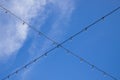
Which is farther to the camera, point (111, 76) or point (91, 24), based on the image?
point (111, 76)

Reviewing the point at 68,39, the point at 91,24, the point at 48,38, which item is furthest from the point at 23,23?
the point at 91,24

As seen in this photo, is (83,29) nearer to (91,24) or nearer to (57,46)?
(91,24)

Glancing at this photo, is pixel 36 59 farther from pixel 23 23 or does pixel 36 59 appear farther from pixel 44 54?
pixel 23 23

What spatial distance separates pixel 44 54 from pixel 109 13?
403cm

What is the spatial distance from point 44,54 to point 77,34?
7.19 ft

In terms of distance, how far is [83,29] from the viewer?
15.3 meters

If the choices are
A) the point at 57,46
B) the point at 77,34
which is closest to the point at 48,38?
the point at 57,46

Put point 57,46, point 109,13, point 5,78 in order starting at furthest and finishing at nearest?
point 5,78 → point 57,46 → point 109,13

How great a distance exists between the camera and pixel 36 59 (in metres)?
16.4

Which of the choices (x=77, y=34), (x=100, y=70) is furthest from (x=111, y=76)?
(x=77, y=34)

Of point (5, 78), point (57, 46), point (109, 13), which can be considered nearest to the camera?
point (109, 13)

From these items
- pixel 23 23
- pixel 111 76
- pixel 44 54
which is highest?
pixel 23 23

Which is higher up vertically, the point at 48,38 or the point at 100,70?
the point at 48,38

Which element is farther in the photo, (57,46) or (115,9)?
(57,46)
